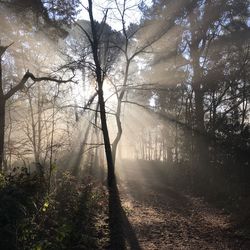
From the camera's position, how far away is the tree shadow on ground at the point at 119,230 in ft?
28.8

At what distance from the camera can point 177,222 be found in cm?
1141

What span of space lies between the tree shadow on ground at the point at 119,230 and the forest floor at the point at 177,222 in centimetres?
15

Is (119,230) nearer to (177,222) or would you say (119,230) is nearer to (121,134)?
(177,222)

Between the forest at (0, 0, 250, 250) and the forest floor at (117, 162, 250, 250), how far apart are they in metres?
0.04

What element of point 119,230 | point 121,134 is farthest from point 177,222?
point 121,134

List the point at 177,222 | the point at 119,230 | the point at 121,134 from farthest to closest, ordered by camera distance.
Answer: the point at 121,134, the point at 177,222, the point at 119,230

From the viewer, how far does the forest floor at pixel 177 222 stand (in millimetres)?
9133

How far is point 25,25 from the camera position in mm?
14391

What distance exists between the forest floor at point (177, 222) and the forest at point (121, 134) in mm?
37

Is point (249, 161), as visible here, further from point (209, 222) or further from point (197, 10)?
point (197, 10)

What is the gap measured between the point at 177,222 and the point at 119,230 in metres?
2.40

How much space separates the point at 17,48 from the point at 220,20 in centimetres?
1198

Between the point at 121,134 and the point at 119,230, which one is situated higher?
the point at 121,134

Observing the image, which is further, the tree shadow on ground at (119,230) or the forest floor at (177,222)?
the forest floor at (177,222)
